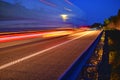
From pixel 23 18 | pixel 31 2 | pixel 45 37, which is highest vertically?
pixel 31 2

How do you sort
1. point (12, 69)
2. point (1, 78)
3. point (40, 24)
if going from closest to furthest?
point (1, 78) < point (12, 69) < point (40, 24)

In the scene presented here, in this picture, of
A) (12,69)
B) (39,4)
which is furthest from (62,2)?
(12,69)

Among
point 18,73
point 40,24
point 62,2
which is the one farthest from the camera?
point 62,2

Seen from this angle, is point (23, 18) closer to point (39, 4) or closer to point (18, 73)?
point (39, 4)

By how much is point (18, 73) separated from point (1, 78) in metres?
1.02

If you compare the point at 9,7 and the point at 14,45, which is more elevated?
the point at 9,7

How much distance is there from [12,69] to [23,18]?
980 cm

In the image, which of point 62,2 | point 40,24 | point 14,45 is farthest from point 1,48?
point 62,2

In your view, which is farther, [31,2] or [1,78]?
[31,2]

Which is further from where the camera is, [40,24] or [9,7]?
[40,24]

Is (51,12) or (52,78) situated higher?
(51,12)

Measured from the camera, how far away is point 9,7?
52.1ft

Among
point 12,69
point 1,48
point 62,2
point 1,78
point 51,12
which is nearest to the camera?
point 1,78

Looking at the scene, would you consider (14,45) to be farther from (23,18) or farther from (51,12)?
(51,12)
